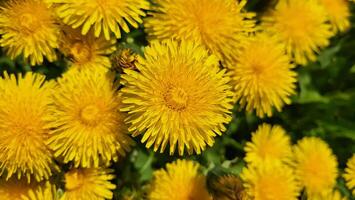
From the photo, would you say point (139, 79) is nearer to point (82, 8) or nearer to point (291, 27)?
point (82, 8)

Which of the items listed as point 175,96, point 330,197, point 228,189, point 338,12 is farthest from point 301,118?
point 175,96

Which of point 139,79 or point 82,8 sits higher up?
point 82,8

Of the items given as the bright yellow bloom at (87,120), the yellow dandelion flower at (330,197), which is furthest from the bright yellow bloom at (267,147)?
the bright yellow bloom at (87,120)

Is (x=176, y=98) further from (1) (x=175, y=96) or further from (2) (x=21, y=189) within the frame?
(2) (x=21, y=189)

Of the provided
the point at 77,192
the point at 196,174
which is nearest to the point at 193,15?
the point at 196,174

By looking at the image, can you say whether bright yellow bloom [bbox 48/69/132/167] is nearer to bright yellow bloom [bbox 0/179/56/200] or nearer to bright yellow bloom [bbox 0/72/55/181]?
bright yellow bloom [bbox 0/72/55/181]
